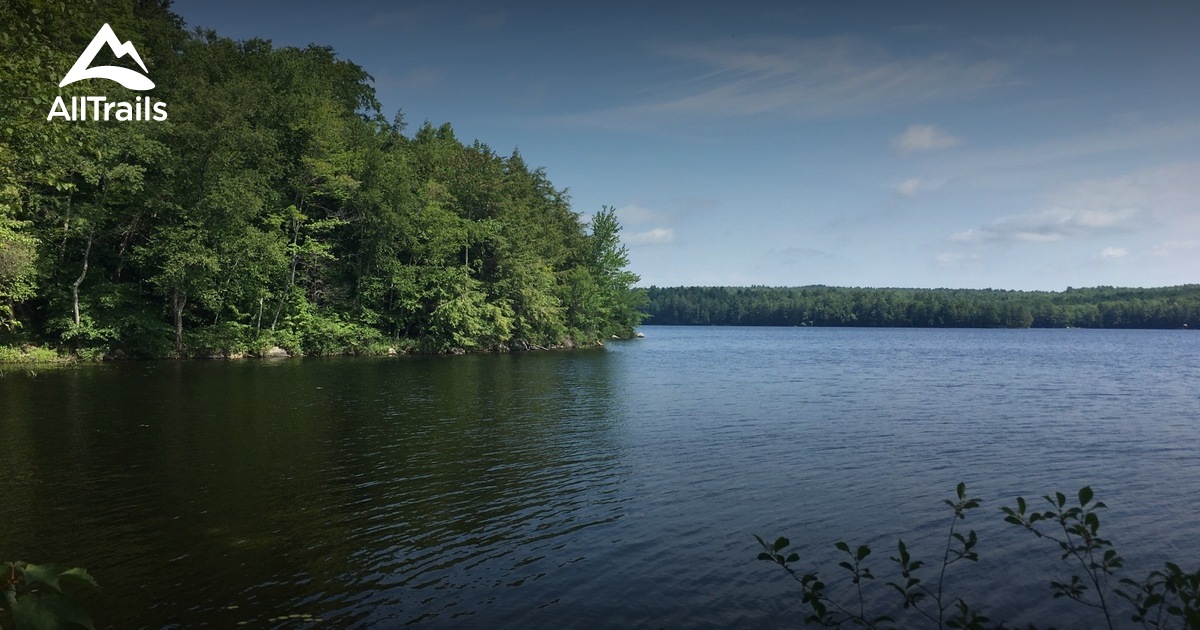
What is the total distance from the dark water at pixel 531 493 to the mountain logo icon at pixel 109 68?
13920 millimetres

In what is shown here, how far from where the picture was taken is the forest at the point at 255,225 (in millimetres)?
39312

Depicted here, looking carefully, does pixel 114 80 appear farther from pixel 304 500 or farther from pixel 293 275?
pixel 304 500

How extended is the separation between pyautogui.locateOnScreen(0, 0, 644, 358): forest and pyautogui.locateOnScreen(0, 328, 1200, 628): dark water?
12.3 meters

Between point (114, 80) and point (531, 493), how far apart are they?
37284 mm

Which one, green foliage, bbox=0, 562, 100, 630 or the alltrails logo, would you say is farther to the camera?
the alltrails logo

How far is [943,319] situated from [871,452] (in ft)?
590

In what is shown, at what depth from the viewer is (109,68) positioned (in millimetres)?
37844

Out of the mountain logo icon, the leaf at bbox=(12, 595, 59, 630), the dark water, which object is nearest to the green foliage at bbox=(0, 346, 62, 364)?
the dark water

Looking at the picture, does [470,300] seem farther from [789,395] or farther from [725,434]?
[725,434]

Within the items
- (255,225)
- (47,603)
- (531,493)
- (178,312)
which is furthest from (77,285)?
(47,603)

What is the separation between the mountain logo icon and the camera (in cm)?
3148

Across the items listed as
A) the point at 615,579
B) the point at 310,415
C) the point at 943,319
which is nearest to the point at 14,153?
the point at 310,415

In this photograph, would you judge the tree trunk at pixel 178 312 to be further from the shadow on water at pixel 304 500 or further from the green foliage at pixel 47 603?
the green foliage at pixel 47 603

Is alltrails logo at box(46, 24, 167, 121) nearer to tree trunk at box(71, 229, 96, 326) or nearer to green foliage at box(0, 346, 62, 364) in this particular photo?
tree trunk at box(71, 229, 96, 326)
